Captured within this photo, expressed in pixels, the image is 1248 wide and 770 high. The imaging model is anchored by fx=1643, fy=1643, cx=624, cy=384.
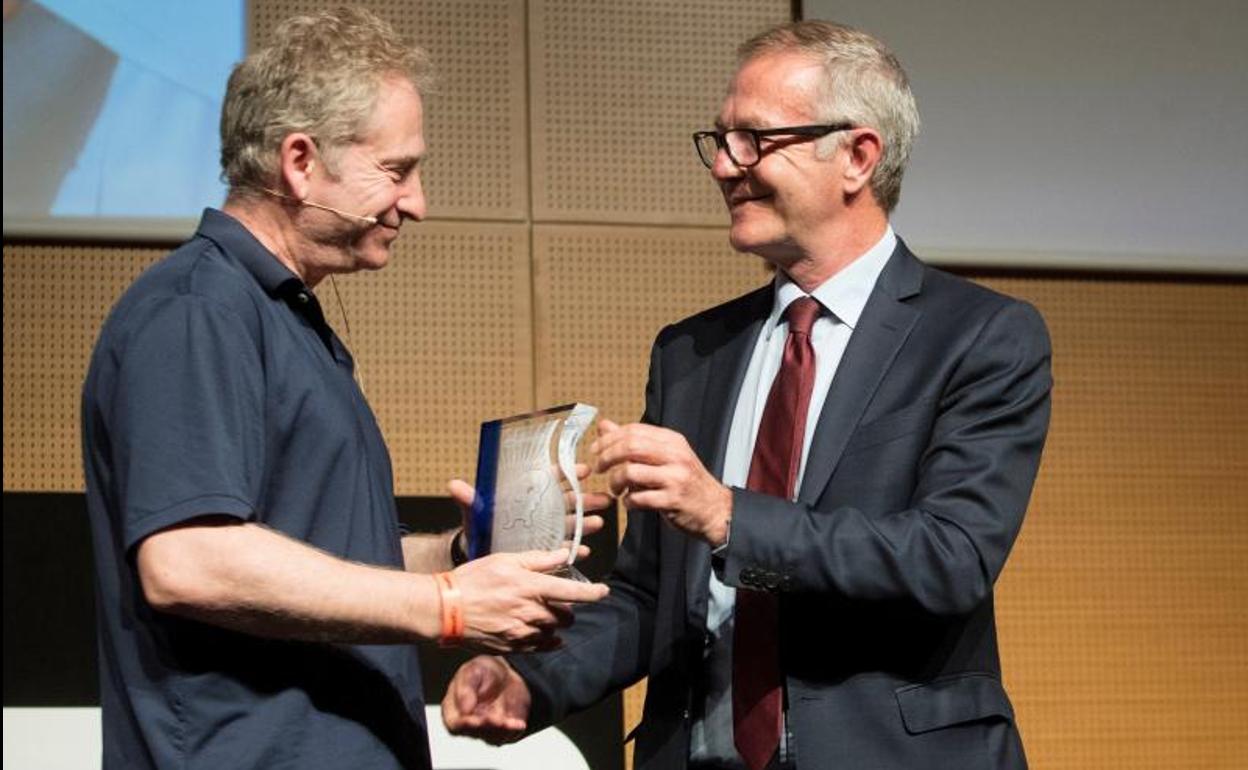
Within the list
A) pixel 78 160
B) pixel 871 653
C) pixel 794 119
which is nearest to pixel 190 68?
pixel 78 160

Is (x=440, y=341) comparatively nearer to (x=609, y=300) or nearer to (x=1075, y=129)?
(x=609, y=300)

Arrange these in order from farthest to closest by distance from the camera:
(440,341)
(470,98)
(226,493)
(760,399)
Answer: (470,98), (440,341), (760,399), (226,493)

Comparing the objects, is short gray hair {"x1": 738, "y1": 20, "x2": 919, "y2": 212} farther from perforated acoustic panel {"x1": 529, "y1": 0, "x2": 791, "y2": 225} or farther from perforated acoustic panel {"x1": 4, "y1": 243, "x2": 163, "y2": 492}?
perforated acoustic panel {"x1": 4, "y1": 243, "x2": 163, "y2": 492}

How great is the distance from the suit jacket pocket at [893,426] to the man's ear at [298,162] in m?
0.77

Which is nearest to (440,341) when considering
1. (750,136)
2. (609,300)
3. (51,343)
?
(609,300)

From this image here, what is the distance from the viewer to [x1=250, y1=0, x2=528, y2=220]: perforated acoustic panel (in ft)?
13.0

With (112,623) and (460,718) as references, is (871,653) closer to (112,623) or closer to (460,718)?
(460,718)

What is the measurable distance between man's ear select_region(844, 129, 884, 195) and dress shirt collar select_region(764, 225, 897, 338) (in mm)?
90

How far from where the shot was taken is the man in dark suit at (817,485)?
6.62 feet

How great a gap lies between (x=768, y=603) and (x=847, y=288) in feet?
1.61

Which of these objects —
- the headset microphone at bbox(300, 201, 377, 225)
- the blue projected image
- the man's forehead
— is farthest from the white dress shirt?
the blue projected image

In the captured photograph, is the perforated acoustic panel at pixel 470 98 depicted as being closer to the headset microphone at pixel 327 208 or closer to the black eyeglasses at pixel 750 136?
the black eyeglasses at pixel 750 136

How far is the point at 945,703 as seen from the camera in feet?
6.77

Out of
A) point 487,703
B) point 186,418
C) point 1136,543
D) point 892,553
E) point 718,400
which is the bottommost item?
point 1136,543
